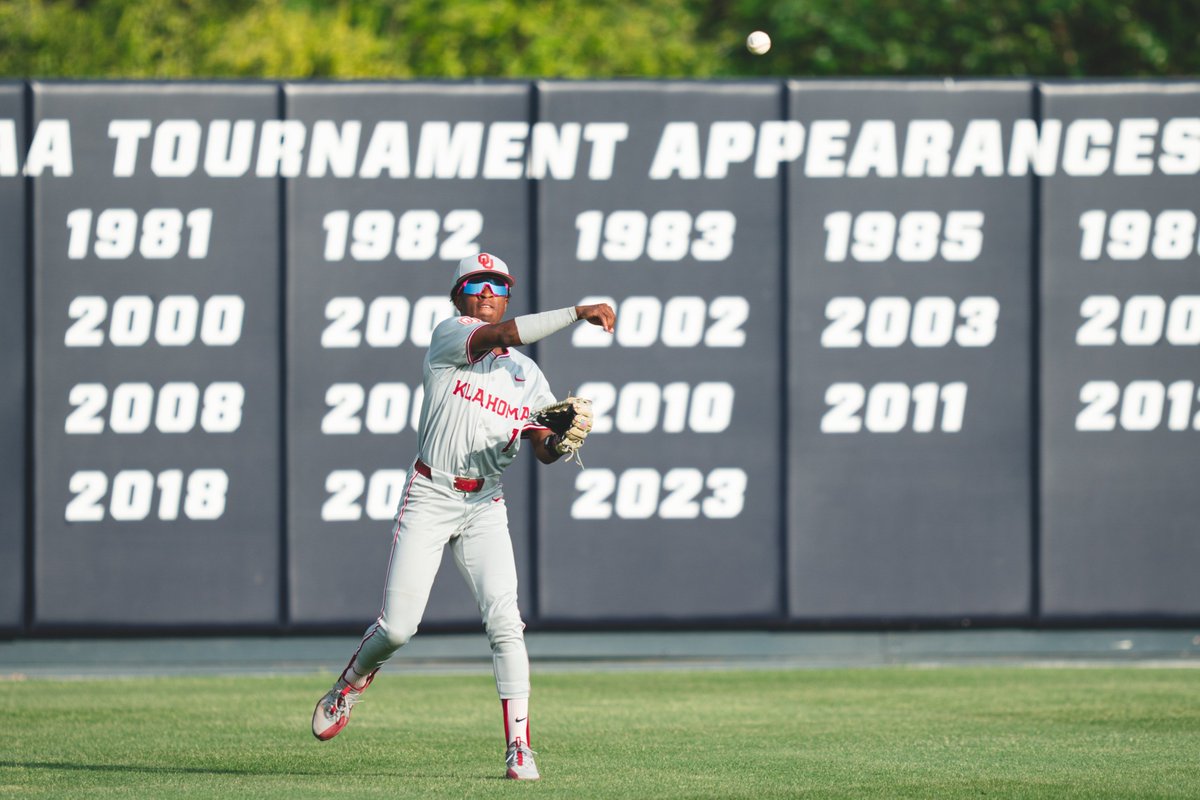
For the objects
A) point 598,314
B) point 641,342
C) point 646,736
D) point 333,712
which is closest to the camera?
point 598,314

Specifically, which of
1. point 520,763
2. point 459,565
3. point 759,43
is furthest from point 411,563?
point 759,43

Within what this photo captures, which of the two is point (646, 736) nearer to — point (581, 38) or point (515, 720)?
point (515, 720)

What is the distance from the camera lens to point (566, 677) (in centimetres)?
1071

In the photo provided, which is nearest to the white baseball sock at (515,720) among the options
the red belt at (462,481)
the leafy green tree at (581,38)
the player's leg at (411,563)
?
the player's leg at (411,563)

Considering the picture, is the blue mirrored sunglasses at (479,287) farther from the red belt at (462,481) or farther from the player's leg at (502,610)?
the player's leg at (502,610)

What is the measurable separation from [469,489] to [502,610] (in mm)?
496

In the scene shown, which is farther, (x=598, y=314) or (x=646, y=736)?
(x=646, y=736)

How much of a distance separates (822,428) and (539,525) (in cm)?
191

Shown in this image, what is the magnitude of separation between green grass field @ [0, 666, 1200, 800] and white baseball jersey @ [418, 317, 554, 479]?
3.99 ft

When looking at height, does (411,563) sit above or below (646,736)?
above

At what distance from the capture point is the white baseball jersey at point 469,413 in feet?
22.8

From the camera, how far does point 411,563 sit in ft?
22.6

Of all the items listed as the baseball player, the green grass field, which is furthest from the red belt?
the green grass field

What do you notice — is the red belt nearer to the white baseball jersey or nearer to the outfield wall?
the white baseball jersey
